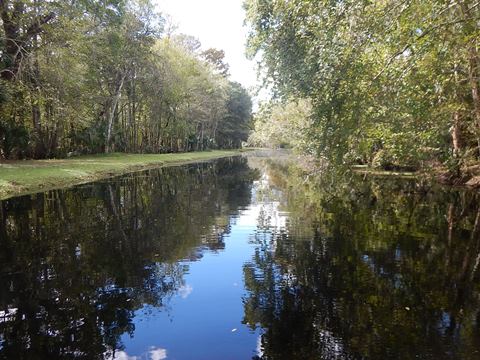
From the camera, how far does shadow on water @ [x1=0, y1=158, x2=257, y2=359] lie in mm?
5477

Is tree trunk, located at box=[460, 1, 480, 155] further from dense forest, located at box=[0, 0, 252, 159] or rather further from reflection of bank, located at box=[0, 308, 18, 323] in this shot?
dense forest, located at box=[0, 0, 252, 159]

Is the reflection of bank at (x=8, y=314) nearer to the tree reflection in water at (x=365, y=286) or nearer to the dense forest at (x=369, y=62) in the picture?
the tree reflection in water at (x=365, y=286)

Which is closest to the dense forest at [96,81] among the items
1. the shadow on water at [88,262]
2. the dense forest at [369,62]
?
the shadow on water at [88,262]

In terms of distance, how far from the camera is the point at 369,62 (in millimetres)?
11352

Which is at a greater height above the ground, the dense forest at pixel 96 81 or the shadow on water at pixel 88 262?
the dense forest at pixel 96 81

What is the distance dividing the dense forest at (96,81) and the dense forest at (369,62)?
14.0 metres

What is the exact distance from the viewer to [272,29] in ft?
56.4

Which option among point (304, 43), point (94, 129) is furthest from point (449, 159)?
point (94, 129)

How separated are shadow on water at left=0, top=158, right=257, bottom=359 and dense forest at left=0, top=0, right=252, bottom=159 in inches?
487

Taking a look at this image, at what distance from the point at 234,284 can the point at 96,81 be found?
39.4 m

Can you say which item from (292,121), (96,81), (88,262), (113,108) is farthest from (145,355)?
(113,108)

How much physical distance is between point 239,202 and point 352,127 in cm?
769

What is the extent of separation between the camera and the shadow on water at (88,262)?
216 inches

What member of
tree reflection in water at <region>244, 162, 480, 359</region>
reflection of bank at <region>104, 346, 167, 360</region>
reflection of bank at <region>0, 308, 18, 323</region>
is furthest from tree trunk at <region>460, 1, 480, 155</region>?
reflection of bank at <region>0, 308, 18, 323</region>
